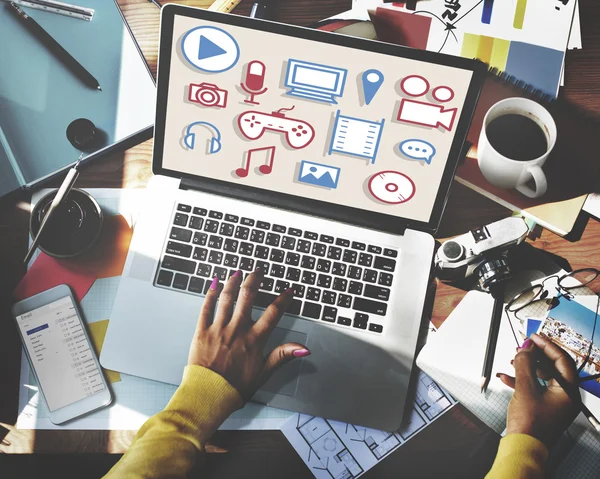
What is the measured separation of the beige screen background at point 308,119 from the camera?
2.47ft

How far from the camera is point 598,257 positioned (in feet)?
2.86

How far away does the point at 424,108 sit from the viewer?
77 cm

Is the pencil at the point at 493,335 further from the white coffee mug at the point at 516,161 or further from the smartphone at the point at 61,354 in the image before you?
the smartphone at the point at 61,354

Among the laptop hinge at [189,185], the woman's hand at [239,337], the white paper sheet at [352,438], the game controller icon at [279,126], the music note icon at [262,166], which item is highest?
the game controller icon at [279,126]

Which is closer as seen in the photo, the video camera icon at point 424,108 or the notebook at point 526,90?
the video camera icon at point 424,108

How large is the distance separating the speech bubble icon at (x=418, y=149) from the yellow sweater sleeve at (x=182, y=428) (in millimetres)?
451

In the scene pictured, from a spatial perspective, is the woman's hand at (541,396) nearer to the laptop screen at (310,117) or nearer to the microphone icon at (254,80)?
the laptop screen at (310,117)

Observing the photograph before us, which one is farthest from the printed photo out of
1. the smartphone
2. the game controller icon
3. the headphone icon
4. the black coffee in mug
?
the smartphone

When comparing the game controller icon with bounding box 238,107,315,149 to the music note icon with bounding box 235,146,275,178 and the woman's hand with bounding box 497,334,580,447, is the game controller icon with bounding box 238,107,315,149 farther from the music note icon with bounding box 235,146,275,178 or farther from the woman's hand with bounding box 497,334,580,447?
the woman's hand with bounding box 497,334,580,447

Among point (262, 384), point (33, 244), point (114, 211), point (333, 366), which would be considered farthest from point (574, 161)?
point (33, 244)

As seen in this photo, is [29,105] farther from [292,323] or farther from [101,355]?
[292,323]

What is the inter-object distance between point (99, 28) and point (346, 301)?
64cm

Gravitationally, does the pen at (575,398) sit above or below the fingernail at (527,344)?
below

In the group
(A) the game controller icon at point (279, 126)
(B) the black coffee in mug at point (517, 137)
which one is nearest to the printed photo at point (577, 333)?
(B) the black coffee in mug at point (517, 137)
